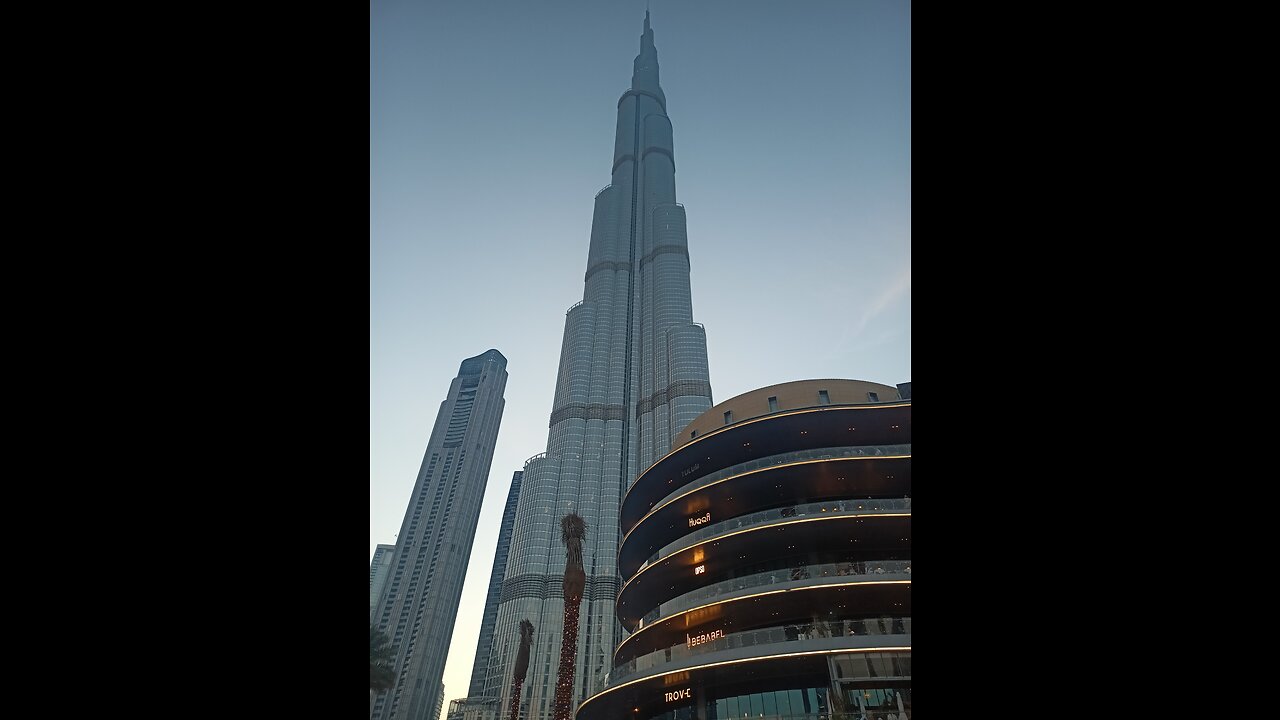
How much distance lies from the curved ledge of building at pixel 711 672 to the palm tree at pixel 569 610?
4985mm

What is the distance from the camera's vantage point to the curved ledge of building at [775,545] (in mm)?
40938

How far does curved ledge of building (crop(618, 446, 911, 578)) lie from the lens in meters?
43.9

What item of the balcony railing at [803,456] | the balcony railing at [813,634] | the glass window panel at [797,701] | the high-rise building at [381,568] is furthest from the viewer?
the high-rise building at [381,568]

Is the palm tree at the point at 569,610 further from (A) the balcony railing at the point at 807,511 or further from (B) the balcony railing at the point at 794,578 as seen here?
(A) the balcony railing at the point at 807,511

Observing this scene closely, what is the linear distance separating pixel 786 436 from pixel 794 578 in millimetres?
11428

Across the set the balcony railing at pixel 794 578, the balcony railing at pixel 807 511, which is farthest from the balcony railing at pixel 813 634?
the balcony railing at pixel 807 511

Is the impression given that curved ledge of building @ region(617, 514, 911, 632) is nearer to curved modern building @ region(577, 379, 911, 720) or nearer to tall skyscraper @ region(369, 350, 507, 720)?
curved modern building @ region(577, 379, 911, 720)

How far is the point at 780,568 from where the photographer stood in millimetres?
45125

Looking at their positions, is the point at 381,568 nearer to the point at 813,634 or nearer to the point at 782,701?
the point at 782,701

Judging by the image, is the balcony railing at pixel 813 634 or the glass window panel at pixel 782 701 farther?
the glass window panel at pixel 782 701
